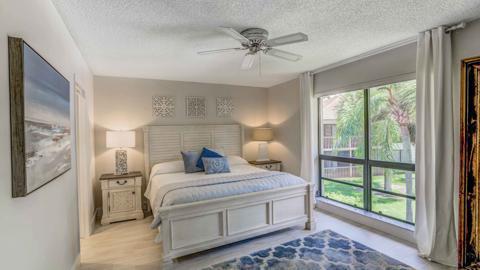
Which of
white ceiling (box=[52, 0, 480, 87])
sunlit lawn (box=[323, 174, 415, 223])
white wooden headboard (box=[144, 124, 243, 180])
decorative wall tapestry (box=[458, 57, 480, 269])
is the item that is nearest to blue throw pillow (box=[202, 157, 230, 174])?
white wooden headboard (box=[144, 124, 243, 180])

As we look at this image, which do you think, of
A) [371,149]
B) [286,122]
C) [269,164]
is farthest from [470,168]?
[269,164]

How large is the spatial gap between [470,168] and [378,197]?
1336mm

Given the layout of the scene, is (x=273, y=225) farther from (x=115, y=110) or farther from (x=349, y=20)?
(x=115, y=110)

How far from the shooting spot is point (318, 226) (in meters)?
3.43

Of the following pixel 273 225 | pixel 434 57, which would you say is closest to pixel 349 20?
pixel 434 57

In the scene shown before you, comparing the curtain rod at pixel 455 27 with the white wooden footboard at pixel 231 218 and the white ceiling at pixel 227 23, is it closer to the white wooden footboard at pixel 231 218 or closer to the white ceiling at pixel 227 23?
the white ceiling at pixel 227 23

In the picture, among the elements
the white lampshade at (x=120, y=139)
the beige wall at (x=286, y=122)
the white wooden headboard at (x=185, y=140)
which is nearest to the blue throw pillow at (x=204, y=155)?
the white wooden headboard at (x=185, y=140)

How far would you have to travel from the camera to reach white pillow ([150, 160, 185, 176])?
12.9 feet

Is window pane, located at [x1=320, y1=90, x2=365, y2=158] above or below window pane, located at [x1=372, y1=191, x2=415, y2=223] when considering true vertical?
above

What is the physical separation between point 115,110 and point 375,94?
423 cm

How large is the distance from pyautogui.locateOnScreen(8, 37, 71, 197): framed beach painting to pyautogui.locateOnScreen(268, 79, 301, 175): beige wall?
12.5 ft

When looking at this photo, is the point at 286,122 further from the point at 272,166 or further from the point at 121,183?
the point at 121,183

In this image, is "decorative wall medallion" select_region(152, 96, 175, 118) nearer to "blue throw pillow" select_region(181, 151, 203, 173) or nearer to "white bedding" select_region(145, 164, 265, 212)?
"blue throw pillow" select_region(181, 151, 203, 173)

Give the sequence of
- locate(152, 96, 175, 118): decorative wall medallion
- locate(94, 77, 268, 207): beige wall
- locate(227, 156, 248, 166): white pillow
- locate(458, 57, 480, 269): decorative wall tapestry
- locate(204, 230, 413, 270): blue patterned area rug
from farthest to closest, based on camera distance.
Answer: locate(227, 156, 248, 166): white pillow, locate(152, 96, 175, 118): decorative wall medallion, locate(94, 77, 268, 207): beige wall, locate(204, 230, 413, 270): blue patterned area rug, locate(458, 57, 480, 269): decorative wall tapestry
